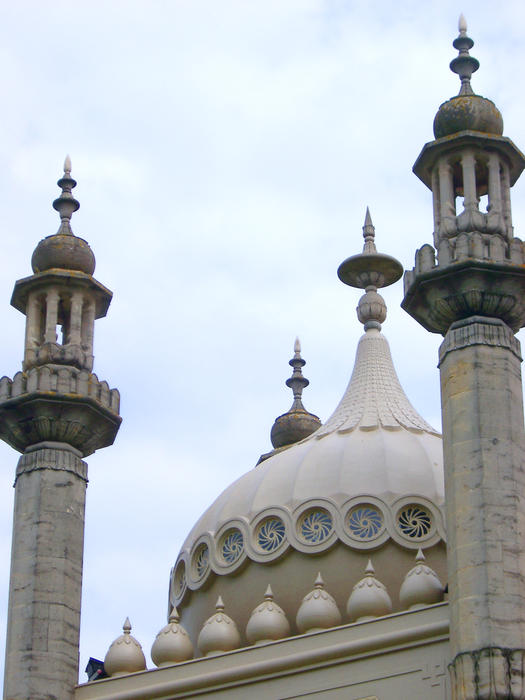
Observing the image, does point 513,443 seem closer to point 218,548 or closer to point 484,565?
point 484,565

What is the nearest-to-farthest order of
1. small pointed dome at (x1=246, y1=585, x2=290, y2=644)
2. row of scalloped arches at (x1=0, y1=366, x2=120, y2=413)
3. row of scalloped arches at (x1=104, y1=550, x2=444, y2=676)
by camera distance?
row of scalloped arches at (x1=104, y1=550, x2=444, y2=676) < small pointed dome at (x1=246, y1=585, x2=290, y2=644) < row of scalloped arches at (x1=0, y1=366, x2=120, y2=413)

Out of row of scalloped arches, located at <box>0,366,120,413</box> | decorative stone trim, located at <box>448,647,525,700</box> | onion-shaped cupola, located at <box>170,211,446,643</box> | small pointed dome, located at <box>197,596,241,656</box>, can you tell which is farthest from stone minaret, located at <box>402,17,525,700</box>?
row of scalloped arches, located at <box>0,366,120,413</box>

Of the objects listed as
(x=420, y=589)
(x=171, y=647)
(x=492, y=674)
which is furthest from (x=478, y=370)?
(x=171, y=647)

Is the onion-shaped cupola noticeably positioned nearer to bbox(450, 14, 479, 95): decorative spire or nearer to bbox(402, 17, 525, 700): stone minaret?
bbox(402, 17, 525, 700): stone minaret

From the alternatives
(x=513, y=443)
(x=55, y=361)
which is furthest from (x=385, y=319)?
(x=513, y=443)

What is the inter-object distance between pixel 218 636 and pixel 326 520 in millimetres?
2840

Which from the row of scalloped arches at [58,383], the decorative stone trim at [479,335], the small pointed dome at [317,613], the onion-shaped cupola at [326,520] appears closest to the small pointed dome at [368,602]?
the small pointed dome at [317,613]

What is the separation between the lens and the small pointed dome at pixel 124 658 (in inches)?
1122

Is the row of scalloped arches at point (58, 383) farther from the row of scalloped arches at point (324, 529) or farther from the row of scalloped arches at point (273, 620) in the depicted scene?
the row of scalloped arches at point (273, 620)

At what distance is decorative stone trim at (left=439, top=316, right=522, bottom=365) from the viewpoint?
85.0 ft

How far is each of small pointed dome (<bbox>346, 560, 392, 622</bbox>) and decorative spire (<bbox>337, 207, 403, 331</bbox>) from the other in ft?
27.3

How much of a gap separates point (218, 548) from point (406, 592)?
16.2ft

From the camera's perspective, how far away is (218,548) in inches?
1219

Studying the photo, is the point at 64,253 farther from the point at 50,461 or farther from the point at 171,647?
the point at 171,647
